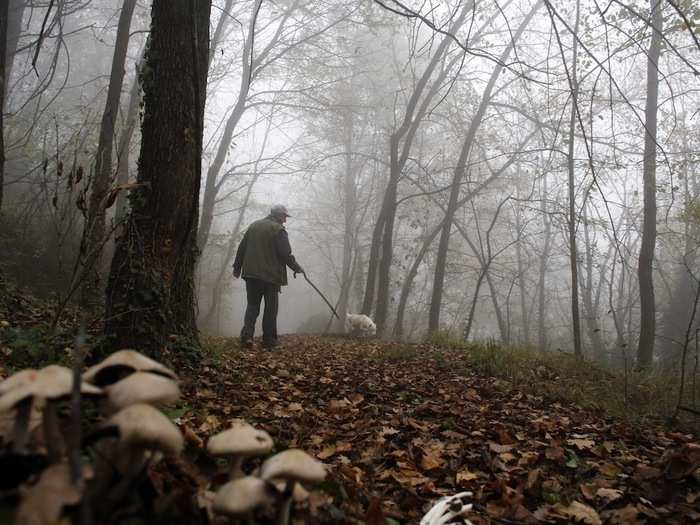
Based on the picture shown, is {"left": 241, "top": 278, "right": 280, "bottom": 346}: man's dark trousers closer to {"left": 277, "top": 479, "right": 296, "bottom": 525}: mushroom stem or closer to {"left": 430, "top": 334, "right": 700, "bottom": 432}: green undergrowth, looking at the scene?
{"left": 430, "top": 334, "right": 700, "bottom": 432}: green undergrowth

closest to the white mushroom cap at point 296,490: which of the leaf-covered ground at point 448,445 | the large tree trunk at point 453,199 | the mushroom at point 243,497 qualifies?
the mushroom at point 243,497

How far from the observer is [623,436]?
382 cm

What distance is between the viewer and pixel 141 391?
1.25m

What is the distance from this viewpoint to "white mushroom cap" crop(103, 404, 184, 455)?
44.9 inches

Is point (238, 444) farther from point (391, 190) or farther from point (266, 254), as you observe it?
point (391, 190)

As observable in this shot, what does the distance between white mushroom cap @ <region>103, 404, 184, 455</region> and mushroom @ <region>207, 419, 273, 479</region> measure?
6.9 inches

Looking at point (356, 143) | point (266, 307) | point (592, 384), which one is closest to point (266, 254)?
point (266, 307)

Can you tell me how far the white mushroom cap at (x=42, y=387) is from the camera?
3.82ft

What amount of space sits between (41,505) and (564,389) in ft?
17.7

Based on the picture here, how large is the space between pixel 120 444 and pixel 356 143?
2385cm

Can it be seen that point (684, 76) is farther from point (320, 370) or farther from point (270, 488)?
point (270, 488)

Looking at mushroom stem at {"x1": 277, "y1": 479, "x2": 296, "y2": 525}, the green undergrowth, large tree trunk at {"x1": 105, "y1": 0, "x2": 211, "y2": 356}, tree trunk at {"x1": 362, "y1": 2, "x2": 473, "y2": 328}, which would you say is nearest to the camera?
mushroom stem at {"x1": 277, "y1": 479, "x2": 296, "y2": 525}

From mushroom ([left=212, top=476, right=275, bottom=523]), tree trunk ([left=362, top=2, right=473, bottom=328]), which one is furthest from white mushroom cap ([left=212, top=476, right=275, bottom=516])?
tree trunk ([left=362, top=2, right=473, bottom=328])

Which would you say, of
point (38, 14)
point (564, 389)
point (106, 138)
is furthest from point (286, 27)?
point (38, 14)
